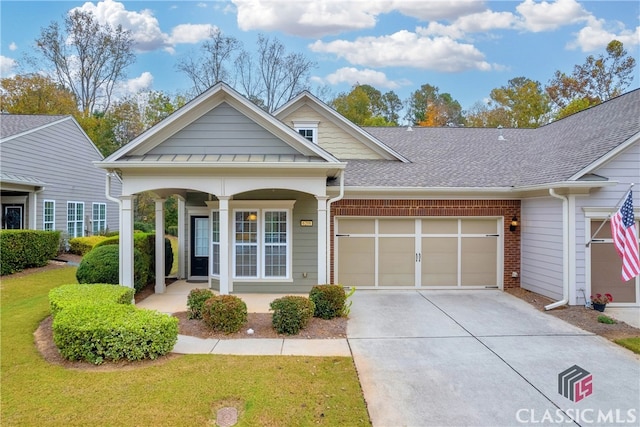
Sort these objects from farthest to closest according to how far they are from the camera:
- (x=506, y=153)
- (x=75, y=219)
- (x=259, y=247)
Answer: (x=75, y=219)
(x=506, y=153)
(x=259, y=247)

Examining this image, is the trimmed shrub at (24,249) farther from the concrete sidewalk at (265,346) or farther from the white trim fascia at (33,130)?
the concrete sidewalk at (265,346)

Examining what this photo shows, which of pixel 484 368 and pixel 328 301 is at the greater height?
pixel 328 301

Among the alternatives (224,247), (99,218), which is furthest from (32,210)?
(224,247)

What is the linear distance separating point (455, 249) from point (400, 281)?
190 centimetres

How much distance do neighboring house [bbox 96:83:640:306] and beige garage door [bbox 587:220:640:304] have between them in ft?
0.08

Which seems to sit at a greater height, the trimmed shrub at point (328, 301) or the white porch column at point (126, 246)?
the white porch column at point (126, 246)

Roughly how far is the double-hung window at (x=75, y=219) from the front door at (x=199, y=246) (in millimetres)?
9516

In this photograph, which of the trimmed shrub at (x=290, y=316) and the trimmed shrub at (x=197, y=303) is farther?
the trimmed shrub at (x=197, y=303)

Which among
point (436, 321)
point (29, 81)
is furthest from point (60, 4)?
point (436, 321)

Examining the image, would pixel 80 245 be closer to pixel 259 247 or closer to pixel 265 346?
pixel 259 247

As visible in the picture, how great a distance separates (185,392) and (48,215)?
15282 mm

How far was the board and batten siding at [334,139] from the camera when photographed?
1188cm

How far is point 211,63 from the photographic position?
29.0 metres

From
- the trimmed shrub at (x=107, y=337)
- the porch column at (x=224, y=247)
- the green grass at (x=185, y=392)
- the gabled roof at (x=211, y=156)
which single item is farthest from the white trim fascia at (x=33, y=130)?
the trimmed shrub at (x=107, y=337)
